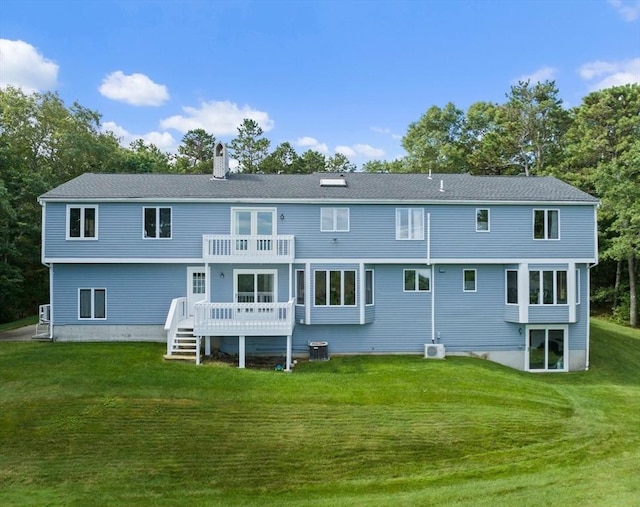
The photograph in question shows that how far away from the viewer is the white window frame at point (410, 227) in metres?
17.0

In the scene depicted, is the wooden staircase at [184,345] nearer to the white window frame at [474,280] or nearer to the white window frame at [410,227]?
the white window frame at [410,227]

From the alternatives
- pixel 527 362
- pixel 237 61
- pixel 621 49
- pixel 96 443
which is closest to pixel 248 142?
pixel 237 61

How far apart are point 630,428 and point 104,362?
15.7 meters

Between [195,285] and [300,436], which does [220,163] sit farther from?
[300,436]

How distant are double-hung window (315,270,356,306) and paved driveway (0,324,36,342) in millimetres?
12193

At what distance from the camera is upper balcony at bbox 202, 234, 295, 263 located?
628 inches

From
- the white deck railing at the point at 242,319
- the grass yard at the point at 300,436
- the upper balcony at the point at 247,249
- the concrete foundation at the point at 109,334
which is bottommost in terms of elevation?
the grass yard at the point at 300,436

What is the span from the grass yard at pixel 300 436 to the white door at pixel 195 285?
3.12m

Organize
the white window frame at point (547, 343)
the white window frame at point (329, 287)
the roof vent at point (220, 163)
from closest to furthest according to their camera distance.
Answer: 1. the white window frame at point (329, 287)
2. the white window frame at point (547, 343)
3. the roof vent at point (220, 163)

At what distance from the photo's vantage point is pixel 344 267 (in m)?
16.5

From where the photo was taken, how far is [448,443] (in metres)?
9.93

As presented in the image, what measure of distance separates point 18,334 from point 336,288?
45.9 ft

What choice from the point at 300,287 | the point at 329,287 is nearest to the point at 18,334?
the point at 300,287

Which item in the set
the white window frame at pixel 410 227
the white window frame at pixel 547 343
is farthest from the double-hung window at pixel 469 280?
the white window frame at pixel 547 343
